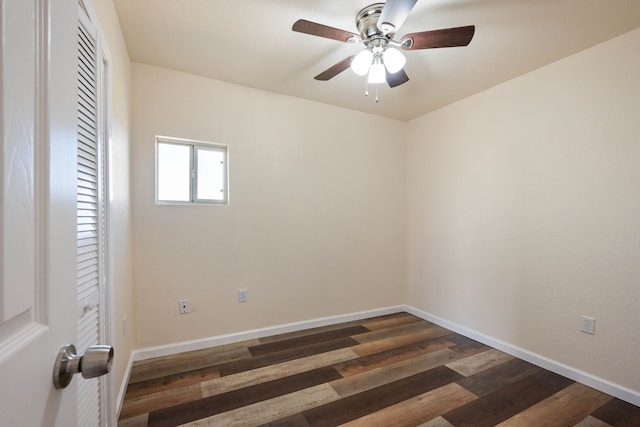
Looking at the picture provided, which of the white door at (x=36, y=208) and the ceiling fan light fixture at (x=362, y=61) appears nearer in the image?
the white door at (x=36, y=208)

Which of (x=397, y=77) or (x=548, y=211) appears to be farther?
(x=548, y=211)

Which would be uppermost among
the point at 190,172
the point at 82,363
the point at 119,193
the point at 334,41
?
the point at 334,41

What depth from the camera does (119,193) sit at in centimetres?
183

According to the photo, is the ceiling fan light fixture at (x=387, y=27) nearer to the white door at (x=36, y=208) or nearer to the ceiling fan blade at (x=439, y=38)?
the ceiling fan blade at (x=439, y=38)

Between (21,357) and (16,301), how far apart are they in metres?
0.08

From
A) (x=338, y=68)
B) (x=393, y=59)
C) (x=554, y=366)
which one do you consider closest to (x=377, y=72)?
(x=393, y=59)

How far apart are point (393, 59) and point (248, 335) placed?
2681 mm

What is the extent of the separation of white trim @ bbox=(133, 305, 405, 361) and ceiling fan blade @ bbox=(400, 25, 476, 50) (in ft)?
8.89

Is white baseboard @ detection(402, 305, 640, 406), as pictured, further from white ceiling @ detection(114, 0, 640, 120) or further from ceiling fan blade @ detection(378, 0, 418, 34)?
ceiling fan blade @ detection(378, 0, 418, 34)

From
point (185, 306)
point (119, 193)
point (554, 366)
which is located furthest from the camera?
point (185, 306)

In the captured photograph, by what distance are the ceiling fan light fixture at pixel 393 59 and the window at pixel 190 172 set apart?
5.55ft

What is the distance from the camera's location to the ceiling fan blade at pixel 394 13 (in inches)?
50.9

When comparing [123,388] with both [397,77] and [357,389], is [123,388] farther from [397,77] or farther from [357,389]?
[397,77]

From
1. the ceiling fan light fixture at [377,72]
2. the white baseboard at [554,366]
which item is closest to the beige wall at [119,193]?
the ceiling fan light fixture at [377,72]
